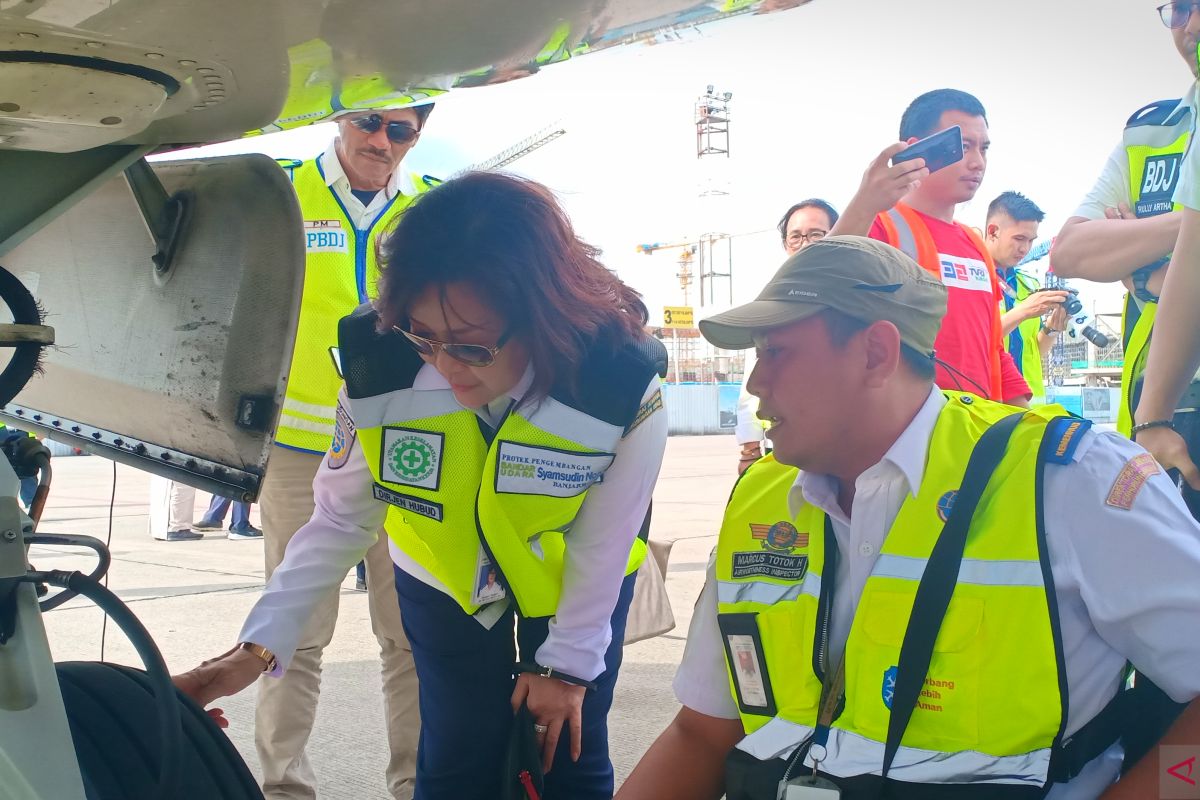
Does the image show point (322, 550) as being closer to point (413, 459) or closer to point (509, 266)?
point (413, 459)

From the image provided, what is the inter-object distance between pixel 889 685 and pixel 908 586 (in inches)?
5.0

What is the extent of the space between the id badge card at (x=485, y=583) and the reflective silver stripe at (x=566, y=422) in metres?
0.25

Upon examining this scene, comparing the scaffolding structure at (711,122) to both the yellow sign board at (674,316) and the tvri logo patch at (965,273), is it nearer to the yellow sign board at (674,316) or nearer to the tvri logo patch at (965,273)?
the yellow sign board at (674,316)

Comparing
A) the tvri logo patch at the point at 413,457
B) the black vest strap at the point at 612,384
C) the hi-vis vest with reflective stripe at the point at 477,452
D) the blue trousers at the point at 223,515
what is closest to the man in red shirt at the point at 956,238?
the black vest strap at the point at 612,384

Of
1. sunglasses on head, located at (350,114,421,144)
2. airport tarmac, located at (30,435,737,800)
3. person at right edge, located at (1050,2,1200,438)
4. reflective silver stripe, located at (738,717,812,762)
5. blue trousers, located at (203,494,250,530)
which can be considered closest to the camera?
reflective silver stripe, located at (738,717,812,762)

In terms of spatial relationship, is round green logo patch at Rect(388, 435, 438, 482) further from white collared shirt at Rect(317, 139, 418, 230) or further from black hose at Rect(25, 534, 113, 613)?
white collared shirt at Rect(317, 139, 418, 230)

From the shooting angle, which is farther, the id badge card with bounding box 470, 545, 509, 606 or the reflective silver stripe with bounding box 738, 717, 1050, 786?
the id badge card with bounding box 470, 545, 509, 606

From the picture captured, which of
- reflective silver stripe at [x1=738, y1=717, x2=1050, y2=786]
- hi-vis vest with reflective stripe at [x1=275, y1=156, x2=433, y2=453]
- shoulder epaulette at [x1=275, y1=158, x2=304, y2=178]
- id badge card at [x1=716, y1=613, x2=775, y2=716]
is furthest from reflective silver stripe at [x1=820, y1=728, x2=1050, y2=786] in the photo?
shoulder epaulette at [x1=275, y1=158, x2=304, y2=178]

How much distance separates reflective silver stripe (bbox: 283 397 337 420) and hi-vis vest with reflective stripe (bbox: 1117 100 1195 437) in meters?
1.90

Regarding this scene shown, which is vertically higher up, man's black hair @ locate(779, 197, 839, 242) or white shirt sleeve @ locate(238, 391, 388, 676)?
man's black hair @ locate(779, 197, 839, 242)

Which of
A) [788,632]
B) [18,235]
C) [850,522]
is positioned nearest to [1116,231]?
[850,522]

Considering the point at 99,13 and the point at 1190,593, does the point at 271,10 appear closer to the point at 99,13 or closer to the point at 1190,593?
the point at 99,13

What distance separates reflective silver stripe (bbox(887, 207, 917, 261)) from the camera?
2.80 m

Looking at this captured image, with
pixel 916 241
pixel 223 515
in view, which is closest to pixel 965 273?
pixel 916 241
